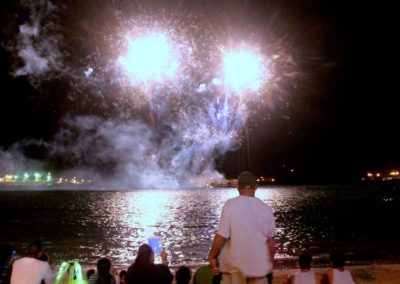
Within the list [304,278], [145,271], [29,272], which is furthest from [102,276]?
[304,278]

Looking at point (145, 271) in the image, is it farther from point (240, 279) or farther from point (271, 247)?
point (271, 247)

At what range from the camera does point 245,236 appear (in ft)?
13.7

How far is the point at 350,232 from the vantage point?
5378 cm

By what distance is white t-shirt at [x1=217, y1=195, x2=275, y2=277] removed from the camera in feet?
13.6

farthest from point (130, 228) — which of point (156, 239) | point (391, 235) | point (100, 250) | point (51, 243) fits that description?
point (156, 239)

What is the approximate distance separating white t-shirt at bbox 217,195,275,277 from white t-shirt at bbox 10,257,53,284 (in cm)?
266

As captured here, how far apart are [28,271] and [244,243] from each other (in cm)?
298

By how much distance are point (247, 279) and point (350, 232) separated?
53.3m

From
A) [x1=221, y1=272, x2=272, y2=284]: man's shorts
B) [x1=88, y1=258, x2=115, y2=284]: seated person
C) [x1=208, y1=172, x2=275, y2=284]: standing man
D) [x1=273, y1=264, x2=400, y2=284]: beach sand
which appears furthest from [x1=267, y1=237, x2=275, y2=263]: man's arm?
[x1=273, y1=264, x2=400, y2=284]: beach sand

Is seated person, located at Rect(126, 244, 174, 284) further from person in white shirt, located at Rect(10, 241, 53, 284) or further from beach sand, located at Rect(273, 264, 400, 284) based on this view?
beach sand, located at Rect(273, 264, 400, 284)

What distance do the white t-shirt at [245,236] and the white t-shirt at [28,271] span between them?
2657 mm

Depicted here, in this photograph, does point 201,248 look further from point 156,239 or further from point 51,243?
point 156,239

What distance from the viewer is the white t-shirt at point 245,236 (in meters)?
4.14

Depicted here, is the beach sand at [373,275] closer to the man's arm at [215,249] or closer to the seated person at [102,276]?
the seated person at [102,276]
